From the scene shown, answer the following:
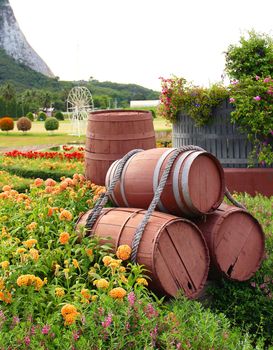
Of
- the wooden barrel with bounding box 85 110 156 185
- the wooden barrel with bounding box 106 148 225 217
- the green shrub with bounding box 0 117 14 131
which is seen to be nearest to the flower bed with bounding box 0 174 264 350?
the wooden barrel with bounding box 106 148 225 217

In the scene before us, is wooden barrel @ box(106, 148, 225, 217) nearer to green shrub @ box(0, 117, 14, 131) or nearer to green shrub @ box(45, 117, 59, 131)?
green shrub @ box(45, 117, 59, 131)

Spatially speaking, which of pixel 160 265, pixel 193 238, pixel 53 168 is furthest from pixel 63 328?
pixel 53 168

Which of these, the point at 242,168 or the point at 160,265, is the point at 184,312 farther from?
the point at 242,168

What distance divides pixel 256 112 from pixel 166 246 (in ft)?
17.2

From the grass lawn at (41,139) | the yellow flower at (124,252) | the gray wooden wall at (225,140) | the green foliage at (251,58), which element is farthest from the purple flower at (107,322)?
the grass lawn at (41,139)

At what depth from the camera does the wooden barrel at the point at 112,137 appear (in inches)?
258

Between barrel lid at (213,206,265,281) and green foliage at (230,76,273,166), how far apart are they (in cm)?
423

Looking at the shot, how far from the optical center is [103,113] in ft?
22.9

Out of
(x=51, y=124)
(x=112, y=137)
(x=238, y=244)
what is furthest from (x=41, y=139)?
(x=238, y=244)

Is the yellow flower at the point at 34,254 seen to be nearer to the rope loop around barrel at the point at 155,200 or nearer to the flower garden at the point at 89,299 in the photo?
the flower garden at the point at 89,299

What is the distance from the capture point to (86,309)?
2.76 metres

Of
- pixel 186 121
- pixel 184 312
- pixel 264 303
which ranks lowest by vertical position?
pixel 264 303

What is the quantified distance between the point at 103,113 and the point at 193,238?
354 cm

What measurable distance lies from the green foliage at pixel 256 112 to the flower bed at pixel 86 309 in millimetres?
5063
